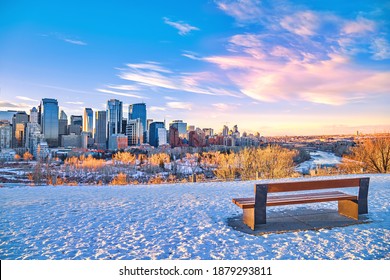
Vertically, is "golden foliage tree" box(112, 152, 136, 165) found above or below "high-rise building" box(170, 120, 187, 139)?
below

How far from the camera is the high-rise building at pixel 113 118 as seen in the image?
103 meters

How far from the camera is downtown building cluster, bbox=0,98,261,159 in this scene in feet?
209

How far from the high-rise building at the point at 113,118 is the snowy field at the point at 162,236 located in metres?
98.9

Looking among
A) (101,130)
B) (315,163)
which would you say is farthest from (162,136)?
(315,163)

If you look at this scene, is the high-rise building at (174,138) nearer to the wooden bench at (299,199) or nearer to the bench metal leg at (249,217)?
the wooden bench at (299,199)

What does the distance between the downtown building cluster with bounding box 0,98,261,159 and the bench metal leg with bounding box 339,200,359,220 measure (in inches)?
1839

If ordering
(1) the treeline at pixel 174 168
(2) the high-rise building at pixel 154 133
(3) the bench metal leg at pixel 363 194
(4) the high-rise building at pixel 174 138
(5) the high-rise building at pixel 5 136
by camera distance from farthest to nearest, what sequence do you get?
(2) the high-rise building at pixel 154 133 < (4) the high-rise building at pixel 174 138 < (5) the high-rise building at pixel 5 136 < (1) the treeline at pixel 174 168 < (3) the bench metal leg at pixel 363 194

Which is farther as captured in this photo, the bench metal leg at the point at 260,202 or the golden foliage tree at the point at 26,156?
the golden foliage tree at the point at 26,156

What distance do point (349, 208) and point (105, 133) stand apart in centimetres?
10005

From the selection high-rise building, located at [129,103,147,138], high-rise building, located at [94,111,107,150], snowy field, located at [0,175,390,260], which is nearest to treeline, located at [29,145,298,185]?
snowy field, located at [0,175,390,260]

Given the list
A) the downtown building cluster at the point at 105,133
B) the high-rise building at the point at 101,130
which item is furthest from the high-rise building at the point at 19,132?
the high-rise building at the point at 101,130

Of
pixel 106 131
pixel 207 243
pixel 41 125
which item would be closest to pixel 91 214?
pixel 207 243

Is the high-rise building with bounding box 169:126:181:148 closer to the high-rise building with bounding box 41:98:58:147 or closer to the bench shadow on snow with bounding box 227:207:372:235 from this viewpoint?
the high-rise building with bounding box 41:98:58:147
